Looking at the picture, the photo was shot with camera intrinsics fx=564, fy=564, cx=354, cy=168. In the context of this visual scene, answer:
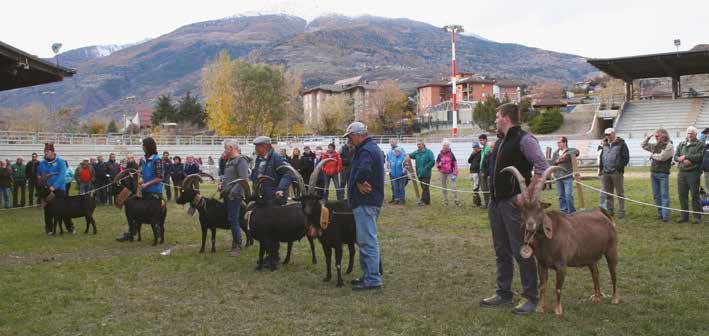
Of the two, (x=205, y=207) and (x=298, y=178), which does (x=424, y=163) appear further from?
(x=298, y=178)

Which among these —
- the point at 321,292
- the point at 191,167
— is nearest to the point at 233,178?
the point at 321,292

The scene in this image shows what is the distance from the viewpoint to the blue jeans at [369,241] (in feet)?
24.2

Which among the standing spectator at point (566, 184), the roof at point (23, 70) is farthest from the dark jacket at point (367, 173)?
the roof at point (23, 70)

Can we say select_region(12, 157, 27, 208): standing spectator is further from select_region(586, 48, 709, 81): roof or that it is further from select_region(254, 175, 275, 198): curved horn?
select_region(586, 48, 709, 81): roof

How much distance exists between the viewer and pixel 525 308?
612 centimetres

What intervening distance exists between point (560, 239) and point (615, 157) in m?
8.21

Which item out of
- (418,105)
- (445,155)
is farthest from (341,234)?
(418,105)

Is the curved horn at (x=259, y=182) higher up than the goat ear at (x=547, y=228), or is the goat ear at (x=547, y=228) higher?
the curved horn at (x=259, y=182)

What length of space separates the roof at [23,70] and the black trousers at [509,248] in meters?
12.9

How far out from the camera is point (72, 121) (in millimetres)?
83375

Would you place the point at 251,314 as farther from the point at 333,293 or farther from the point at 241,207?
the point at 241,207

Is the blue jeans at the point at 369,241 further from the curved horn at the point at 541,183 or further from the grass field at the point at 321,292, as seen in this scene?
the curved horn at the point at 541,183

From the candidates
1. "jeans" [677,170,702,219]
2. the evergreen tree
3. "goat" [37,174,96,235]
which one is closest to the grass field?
"jeans" [677,170,702,219]

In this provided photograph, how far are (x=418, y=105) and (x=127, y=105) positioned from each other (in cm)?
11873
